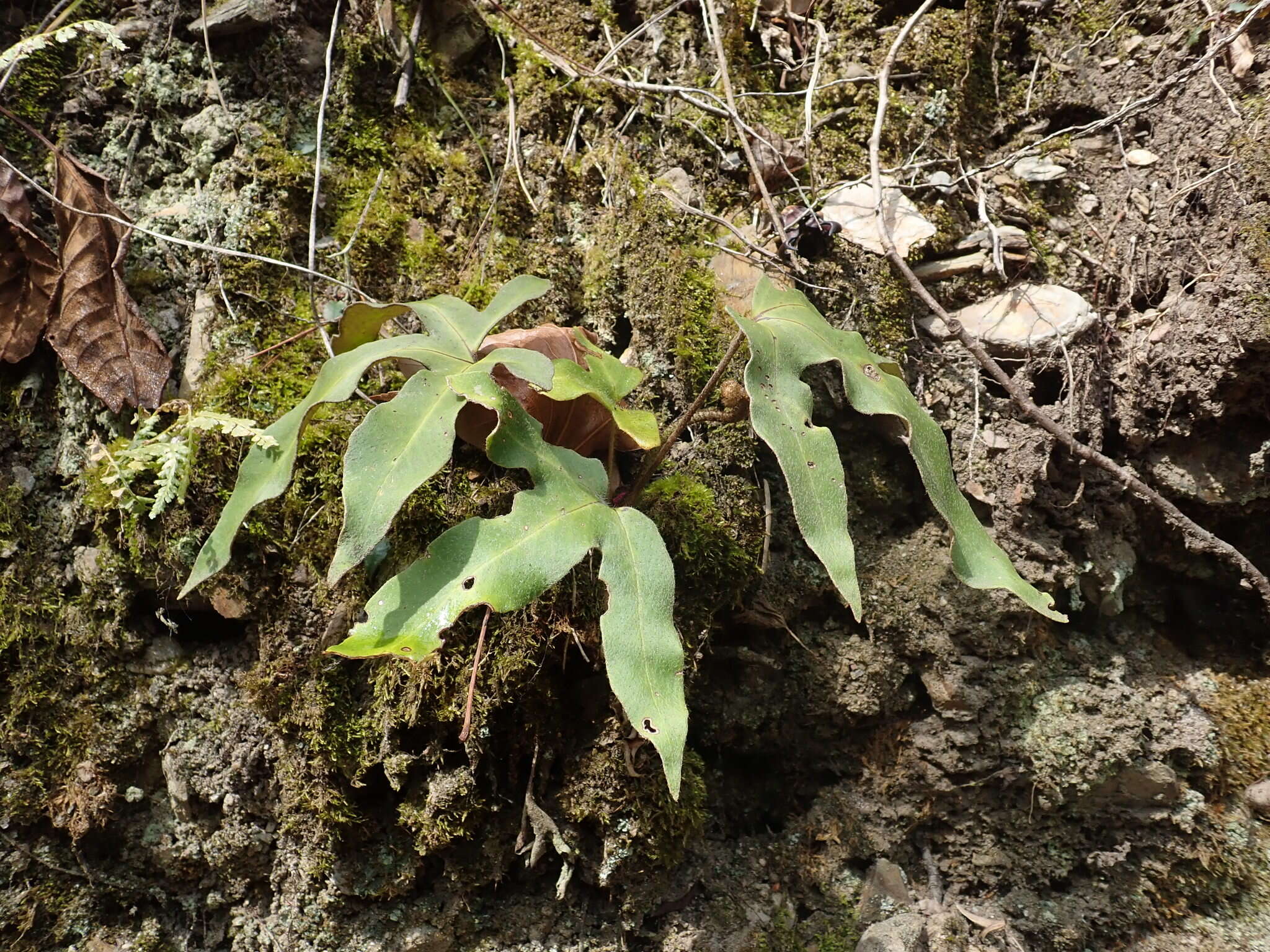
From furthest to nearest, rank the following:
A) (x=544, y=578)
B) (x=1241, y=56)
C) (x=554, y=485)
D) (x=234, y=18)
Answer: (x=234, y=18)
(x=1241, y=56)
(x=554, y=485)
(x=544, y=578)

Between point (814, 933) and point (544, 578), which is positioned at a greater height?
point (544, 578)

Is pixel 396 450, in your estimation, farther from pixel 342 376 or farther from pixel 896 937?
pixel 896 937

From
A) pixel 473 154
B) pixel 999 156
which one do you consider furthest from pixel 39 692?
pixel 999 156

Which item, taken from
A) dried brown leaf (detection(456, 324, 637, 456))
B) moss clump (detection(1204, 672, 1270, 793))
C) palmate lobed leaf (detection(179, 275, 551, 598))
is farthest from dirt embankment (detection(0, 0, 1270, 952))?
palmate lobed leaf (detection(179, 275, 551, 598))

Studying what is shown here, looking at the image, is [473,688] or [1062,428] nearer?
[473,688]

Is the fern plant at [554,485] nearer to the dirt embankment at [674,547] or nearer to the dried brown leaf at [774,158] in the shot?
the dirt embankment at [674,547]

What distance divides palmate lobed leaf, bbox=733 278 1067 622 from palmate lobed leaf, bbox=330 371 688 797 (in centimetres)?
28

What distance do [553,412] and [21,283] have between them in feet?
4.17

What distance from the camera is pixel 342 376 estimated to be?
5.10 ft

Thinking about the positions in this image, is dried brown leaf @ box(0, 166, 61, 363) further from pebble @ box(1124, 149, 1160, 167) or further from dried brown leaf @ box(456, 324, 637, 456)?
pebble @ box(1124, 149, 1160, 167)

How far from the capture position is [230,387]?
6.07 ft

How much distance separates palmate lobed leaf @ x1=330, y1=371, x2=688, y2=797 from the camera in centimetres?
128

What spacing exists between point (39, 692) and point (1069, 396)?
7.84ft

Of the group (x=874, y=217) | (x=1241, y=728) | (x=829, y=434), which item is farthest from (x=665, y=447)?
(x=1241, y=728)
